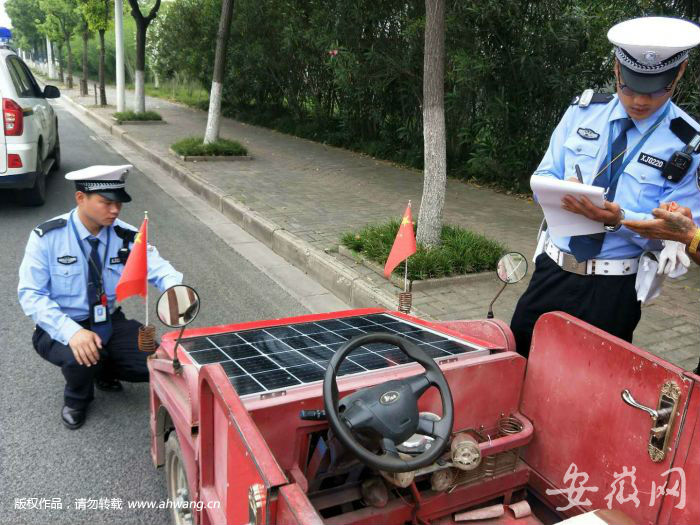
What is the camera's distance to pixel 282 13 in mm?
14773

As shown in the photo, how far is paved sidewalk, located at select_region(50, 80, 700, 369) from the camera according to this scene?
4852 millimetres

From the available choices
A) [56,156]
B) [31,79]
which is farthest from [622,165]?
[56,156]

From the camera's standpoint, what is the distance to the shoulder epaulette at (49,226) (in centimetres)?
324

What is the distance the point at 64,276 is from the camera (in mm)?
3312

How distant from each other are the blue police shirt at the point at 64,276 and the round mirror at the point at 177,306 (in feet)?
3.49

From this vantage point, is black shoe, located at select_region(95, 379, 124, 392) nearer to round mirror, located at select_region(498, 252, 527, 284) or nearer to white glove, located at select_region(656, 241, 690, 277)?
round mirror, located at select_region(498, 252, 527, 284)

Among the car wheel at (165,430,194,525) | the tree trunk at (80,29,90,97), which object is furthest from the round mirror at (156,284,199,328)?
the tree trunk at (80,29,90,97)

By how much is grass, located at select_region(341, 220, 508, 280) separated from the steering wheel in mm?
3383

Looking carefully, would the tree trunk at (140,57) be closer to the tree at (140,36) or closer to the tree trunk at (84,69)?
the tree at (140,36)

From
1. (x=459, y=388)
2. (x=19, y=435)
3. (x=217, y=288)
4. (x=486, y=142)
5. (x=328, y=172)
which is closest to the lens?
(x=459, y=388)

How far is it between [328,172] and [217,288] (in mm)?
5932

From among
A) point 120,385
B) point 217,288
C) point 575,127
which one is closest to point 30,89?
point 217,288

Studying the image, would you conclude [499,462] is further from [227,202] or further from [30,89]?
[30,89]

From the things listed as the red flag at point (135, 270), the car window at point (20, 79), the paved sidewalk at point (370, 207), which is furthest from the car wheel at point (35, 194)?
the red flag at point (135, 270)
